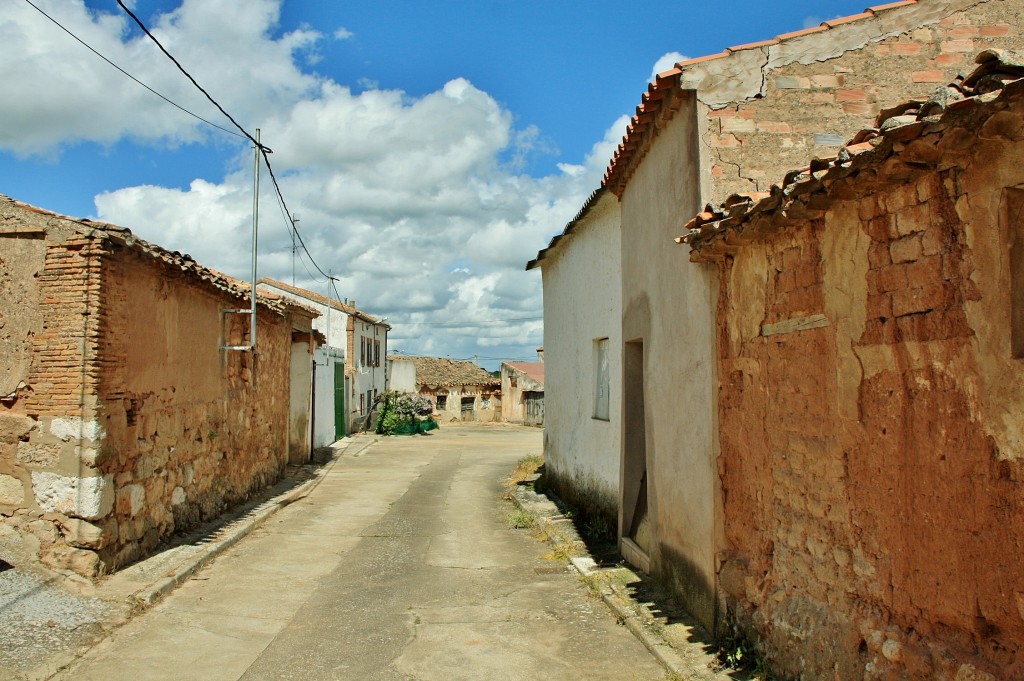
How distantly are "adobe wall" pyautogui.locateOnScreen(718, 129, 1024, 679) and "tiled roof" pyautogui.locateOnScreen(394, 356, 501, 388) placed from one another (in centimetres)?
4234

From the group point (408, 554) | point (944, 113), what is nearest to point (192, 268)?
point (408, 554)

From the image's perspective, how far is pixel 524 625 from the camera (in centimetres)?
695

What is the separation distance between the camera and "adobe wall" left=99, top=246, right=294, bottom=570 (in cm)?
800

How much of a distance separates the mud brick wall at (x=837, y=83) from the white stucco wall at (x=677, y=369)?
1.55 feet

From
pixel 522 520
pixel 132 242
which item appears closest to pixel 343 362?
pixel 522 520

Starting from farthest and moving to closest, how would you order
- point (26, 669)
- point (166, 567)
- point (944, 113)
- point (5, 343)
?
point (166, 567) → point (5, 343) → point (26, 669) → point (944, 113)

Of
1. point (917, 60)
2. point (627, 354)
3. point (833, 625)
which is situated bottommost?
point (833, 625)

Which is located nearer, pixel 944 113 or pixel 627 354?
pixel 944 113

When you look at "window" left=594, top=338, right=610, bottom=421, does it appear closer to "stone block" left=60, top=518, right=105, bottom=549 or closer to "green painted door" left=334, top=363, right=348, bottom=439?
"stone block" left=60, top=518, right=105, bottom=549

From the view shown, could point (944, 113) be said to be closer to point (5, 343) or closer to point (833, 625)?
point (833, 625)

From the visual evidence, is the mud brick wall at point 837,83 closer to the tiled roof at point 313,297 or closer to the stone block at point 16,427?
the stone block at point 16,427

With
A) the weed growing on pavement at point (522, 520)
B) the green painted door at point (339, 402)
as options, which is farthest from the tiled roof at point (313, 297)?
the weed growing on pavement at point (522, 520)

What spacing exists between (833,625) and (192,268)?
778cm

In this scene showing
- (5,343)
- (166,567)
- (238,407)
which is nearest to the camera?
(5,343)
